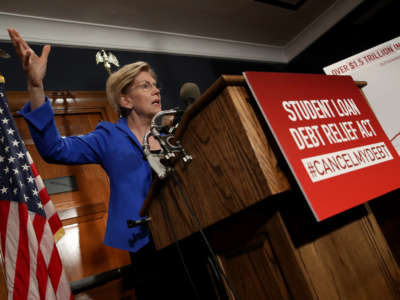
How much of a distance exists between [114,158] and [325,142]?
89 cm

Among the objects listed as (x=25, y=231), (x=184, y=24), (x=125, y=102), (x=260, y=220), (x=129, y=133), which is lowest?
(x=260, y=220)

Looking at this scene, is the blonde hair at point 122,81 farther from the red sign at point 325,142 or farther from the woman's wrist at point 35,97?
the red sign at point 325,142

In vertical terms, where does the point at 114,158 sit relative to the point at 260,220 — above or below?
above

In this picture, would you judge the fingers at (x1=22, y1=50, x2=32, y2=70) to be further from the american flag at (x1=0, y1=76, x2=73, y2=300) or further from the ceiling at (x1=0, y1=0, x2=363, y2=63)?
the ceiling at (x1=0, y1=0, x2=363, y2=63)

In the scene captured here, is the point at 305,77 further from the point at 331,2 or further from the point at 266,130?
the point at 331,2

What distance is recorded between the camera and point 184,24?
3.62 m

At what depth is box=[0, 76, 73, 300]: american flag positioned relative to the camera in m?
1.45

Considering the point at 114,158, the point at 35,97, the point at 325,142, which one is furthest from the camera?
the point at 114,158

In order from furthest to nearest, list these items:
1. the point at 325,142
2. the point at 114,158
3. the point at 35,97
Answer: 1. the point at 114,158
2. the point at 35,97
3. the point at 325,142

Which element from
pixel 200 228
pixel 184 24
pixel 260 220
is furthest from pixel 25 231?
pixel 184 24

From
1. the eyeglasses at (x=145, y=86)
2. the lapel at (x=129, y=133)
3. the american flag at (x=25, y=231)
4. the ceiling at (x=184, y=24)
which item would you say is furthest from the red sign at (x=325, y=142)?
the ceiling at (x=184, y=24)

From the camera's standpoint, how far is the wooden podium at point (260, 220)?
2.12 ft

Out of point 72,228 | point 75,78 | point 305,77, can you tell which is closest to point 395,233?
point 305,77

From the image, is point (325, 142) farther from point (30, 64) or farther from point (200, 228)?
point (30, 64)
